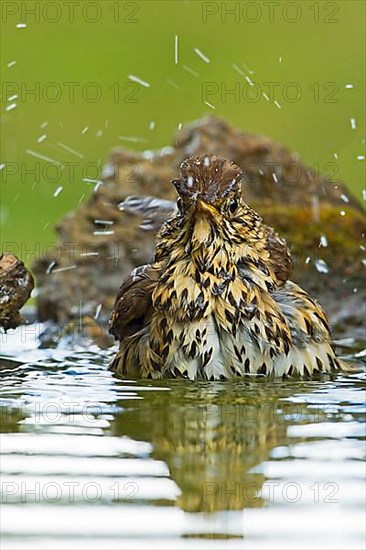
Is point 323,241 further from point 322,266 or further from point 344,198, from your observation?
point 344,198

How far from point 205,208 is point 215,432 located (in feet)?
4.47

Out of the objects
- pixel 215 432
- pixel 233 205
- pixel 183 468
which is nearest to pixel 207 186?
pixel 233 205

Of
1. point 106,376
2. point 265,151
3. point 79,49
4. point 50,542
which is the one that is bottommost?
point 50,542

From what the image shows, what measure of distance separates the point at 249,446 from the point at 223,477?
317 millimetres

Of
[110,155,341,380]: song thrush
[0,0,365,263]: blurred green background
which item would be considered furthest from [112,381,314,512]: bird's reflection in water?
[0,0,365,263]: blurred green background

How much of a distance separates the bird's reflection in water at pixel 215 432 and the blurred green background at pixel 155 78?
7.28 m

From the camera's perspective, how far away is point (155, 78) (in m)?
12.5

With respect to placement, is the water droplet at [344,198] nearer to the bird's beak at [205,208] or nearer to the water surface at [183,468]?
the bird's beak at [205,208]

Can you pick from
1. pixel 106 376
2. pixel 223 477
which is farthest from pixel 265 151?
pixel 223 477

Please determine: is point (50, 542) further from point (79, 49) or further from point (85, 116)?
point (79, 49)

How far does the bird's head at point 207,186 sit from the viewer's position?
14.4 ft

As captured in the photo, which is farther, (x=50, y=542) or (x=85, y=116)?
(x=85, y=116)

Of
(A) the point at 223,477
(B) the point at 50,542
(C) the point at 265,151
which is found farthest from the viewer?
(C) the point at 265,151

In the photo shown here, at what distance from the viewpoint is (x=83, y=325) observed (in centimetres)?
610
